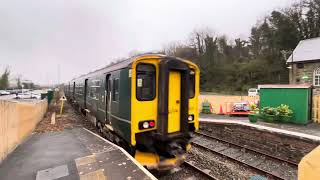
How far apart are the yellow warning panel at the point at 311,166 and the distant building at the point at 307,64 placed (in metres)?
21.6

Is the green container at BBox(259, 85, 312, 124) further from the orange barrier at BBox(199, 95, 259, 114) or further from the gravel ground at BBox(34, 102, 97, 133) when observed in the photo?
the gravel ground at BBox(34, 102, 97, 133)

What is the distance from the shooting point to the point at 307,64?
23.0m

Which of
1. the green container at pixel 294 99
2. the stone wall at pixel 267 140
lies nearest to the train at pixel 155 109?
the stone wall at pixel 267 140

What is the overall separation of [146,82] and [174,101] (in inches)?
35.6

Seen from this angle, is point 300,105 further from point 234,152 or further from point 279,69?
point 279,69

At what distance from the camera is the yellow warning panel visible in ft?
6.91

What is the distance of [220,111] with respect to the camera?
781 inches

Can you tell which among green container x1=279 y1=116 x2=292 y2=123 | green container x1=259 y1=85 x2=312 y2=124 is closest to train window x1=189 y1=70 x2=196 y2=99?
green container x1=279 y1=116 x2=292 y2=123

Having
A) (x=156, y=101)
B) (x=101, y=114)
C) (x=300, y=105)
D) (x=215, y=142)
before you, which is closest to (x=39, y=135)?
(x=101, y=114)

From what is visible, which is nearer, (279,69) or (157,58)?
(157,58)

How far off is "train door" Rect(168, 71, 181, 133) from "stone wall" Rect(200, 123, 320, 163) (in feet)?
17.6

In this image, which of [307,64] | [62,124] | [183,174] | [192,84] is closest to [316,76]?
[307,64]

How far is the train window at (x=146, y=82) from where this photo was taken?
584 centimetres

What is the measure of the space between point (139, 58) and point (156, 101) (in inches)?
46.0
